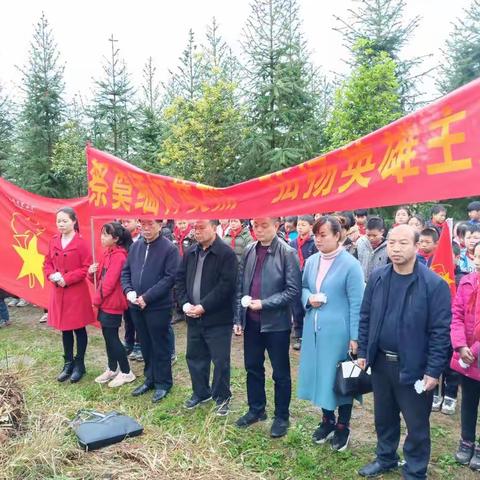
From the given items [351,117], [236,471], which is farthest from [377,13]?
[236,471]

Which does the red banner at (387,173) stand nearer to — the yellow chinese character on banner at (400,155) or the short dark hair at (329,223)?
the yellow chinese character on banner at (400,155)

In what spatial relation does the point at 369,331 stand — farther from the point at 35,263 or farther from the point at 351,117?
the point at 351,117

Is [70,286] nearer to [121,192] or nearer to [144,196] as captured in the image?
[121,192]

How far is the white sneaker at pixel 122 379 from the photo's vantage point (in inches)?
202

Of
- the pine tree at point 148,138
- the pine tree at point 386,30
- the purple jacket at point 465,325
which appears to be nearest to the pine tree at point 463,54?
the pine tree at point 386,30

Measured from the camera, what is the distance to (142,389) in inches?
194

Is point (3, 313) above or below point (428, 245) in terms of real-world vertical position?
below

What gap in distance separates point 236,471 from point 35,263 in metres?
4.63

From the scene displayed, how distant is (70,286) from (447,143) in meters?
4.41

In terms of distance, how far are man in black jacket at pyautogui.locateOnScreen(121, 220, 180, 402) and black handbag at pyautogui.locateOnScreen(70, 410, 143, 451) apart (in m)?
1.30

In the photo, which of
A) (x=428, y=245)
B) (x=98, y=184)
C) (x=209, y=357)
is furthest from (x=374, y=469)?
(x=98, y=184)

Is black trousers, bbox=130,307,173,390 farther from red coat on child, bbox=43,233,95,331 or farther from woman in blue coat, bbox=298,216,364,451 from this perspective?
woman in blue coat, bbox=298,216,364,451

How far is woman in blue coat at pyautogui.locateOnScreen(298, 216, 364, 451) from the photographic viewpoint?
3.62m

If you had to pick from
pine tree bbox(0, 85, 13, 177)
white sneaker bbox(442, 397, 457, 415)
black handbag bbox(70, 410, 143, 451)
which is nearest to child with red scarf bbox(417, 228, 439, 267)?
white sneaker bbox(442, 397, 457, 415)
